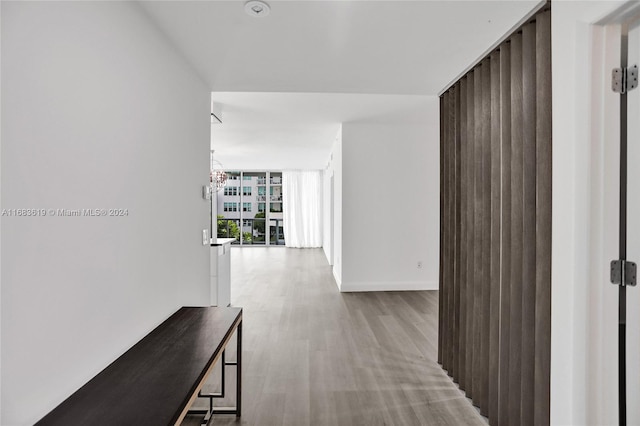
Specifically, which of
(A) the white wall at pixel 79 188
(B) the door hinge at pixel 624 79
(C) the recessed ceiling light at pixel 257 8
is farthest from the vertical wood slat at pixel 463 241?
(A) the white wall at pixel 79 188

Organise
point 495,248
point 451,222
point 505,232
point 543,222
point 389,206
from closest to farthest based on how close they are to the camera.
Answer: point 543,222 → point 505,232 → point 495,248 → point 451,222 → point 389,206

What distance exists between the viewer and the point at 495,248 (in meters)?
2.14

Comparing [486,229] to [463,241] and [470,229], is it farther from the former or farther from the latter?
[463,241]

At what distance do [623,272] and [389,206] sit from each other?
4.30 m

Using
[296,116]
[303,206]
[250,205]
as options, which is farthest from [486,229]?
[250,205]

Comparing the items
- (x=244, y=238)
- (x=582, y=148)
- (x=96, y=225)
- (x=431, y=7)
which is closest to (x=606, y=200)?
(x=582, y=148)

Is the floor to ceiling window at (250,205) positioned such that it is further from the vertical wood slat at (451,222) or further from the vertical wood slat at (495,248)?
the vertical wood slat at (495,248)

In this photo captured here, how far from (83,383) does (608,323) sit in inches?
81.9

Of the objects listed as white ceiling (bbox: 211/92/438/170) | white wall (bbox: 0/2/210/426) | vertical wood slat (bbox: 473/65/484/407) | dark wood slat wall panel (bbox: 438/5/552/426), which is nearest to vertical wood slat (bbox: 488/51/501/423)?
dark wood slat wall panel (bbox: 438/5/552/426)

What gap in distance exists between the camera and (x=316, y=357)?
320 cm

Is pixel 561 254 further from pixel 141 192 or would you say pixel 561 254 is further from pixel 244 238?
pixel 244 238

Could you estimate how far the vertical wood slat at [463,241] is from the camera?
257 cm

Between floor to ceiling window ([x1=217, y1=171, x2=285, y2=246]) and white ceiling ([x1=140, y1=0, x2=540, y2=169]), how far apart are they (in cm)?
885

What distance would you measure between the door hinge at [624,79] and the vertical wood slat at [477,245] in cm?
95
